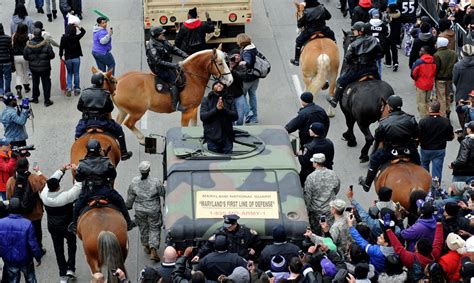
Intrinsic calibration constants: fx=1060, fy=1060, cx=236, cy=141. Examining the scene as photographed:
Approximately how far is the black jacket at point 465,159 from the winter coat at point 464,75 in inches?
137

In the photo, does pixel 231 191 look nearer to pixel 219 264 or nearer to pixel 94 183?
pixel 219 264

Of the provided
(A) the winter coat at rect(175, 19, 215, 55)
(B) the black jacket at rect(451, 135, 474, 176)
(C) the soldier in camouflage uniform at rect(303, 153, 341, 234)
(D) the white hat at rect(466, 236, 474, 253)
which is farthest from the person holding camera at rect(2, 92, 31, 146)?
(D) the white hat at rect(466, 236, 474, 253)

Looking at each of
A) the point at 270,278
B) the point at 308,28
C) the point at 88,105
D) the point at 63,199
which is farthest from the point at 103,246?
the point at 308,28

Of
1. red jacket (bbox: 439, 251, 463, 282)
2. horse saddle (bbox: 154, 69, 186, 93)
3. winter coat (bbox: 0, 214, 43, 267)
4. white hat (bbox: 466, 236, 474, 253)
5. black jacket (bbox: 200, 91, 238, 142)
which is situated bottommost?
winter coat (bbox: 0, 214, 43, 267)

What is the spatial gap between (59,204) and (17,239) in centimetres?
80

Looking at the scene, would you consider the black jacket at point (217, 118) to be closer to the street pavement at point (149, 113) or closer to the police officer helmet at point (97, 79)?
the street pavement at point (149, 113)

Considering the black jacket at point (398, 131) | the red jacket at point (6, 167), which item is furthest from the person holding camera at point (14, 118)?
the black jacket at point (398, 131)

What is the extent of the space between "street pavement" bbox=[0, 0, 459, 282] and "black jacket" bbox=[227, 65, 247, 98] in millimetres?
1536

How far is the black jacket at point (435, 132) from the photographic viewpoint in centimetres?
1644

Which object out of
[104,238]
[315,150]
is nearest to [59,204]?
[104,238]

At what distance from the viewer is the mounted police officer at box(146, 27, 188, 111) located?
1842cm

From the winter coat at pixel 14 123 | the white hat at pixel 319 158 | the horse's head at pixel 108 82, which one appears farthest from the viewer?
the winter coat at pixel 14 123

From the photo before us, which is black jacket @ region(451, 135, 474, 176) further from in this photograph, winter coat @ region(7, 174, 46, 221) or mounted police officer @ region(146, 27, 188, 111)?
winter coat @ region(7, 174, 46, 221)

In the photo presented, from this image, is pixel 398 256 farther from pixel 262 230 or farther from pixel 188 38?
pixel 188 38
